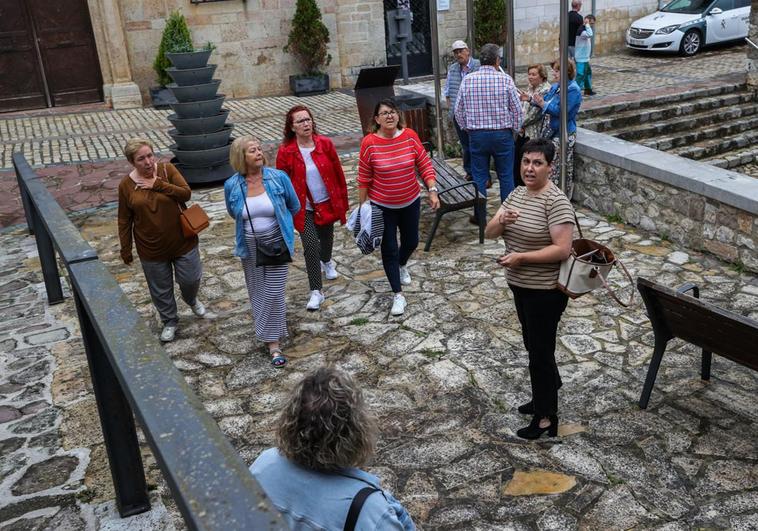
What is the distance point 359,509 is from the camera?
2301 millimetres

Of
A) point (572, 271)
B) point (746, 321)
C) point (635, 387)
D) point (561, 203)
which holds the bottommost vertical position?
point (635, 387)

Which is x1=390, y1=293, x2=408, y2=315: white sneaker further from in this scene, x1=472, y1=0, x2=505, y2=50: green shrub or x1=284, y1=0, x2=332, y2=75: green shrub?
x1=472, y1=0, x2=505, y2=50: green shrub

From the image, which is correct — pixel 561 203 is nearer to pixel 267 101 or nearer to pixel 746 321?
pixel 746 321

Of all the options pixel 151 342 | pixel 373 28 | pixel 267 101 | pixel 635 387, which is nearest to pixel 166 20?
pixel 267 101

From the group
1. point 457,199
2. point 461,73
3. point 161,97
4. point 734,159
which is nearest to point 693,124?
point 734,159

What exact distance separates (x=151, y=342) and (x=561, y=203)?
2537 millimetres

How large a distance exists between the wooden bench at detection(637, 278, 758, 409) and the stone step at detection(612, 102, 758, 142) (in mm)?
6469

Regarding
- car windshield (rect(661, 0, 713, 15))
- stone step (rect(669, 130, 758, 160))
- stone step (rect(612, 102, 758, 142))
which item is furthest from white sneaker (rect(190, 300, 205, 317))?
car windshield (rect(661, 0, 713, 15))

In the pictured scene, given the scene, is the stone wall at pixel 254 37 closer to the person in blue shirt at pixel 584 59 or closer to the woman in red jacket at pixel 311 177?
the person in blue shirt at pixel 584 59

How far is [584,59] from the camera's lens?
14281 millimetres

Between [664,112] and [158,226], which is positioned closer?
[158,226]

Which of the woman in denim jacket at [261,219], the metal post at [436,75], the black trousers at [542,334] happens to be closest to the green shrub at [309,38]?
the metal post at [436,75]

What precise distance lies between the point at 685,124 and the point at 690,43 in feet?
26.5

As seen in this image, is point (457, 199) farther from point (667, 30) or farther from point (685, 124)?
point (667, 30)
